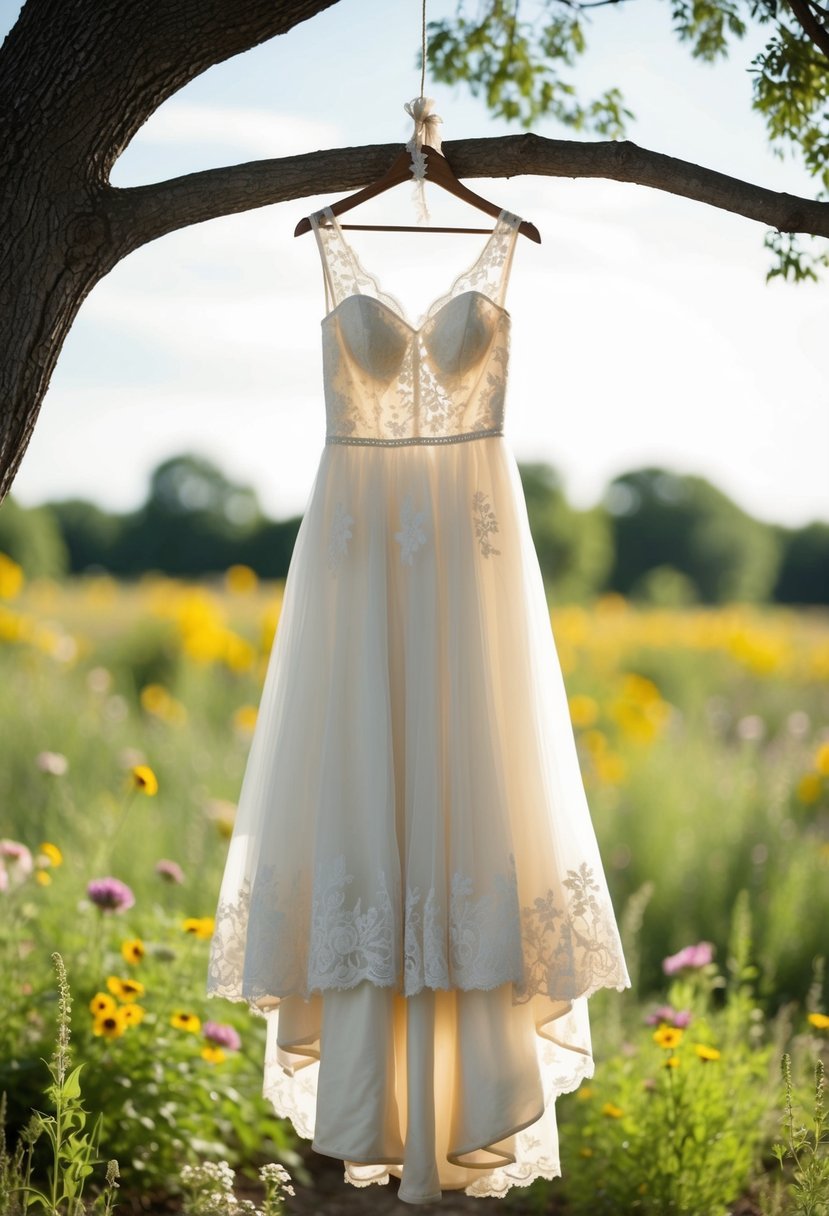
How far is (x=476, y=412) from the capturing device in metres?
2.25

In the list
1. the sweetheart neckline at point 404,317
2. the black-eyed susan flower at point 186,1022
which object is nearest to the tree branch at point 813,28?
the sweetheart neckline at point 404,317

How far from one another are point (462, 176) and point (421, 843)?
141cm

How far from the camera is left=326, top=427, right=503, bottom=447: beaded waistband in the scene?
224 cm

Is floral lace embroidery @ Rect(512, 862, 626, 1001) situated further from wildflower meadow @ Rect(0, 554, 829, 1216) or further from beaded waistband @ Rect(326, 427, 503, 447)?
beaded waistband @ Rect(326, 427, 503, 447)

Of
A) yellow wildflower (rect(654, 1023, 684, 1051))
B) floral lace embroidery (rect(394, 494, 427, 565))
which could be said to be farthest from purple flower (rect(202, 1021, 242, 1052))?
floral lace embroidery (rect(394, 494, 427, 565))

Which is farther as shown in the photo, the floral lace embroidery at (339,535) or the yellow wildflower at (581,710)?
the yellow wildflower at (581,710)

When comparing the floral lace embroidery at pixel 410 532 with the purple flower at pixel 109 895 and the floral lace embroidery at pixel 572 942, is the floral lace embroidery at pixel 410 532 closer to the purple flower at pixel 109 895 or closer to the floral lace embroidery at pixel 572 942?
the floral lace embroidery at pixel 572 942

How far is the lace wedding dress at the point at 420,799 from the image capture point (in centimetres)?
205

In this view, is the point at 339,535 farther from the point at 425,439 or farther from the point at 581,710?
the point at 581,710

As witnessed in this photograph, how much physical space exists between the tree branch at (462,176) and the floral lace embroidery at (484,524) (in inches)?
28.2

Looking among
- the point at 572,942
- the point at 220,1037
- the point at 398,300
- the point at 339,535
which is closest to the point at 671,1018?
the point at 572,942

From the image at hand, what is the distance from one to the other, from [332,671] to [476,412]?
2.03 ft

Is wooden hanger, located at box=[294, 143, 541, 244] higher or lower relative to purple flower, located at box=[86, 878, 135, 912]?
higher

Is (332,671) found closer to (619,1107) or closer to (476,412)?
(476,412)
